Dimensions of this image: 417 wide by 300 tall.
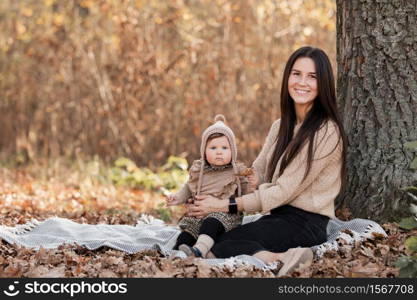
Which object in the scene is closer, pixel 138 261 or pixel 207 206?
pixel 138 261

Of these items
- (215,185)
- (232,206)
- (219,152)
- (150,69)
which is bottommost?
(232,206)

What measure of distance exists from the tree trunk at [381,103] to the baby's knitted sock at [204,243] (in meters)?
1.28

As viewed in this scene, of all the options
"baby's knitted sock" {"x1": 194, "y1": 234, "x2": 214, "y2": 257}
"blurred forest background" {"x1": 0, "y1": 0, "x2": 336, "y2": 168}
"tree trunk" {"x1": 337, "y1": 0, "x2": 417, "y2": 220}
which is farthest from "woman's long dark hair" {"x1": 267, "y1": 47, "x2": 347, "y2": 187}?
"blurred forest background" {"x1": 0, "y1": 0, "x2": 336, "y2": 168}

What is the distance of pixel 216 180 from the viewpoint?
4.96 m

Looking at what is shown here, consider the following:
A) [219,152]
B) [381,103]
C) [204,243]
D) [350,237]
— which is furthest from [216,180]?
[381,103]

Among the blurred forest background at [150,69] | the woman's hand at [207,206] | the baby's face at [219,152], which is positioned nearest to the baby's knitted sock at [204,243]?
the woman's hand at [207,206]

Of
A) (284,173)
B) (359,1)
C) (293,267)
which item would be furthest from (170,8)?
(293,267)

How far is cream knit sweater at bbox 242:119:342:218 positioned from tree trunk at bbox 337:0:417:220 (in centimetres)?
54

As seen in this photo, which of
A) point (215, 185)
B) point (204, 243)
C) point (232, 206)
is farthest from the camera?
point (215, 185)

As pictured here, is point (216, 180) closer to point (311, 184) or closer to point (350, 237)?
point (311, 184)

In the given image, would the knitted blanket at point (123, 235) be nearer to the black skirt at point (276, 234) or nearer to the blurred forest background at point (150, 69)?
the black skirt at point (276, 234)

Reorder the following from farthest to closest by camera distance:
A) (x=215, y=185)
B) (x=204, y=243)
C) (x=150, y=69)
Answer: (x=150, y=69), (x=215, y=185), (x=204, y=243)

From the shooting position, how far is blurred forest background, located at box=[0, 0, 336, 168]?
33.0ft

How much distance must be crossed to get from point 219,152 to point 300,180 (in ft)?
1.83
